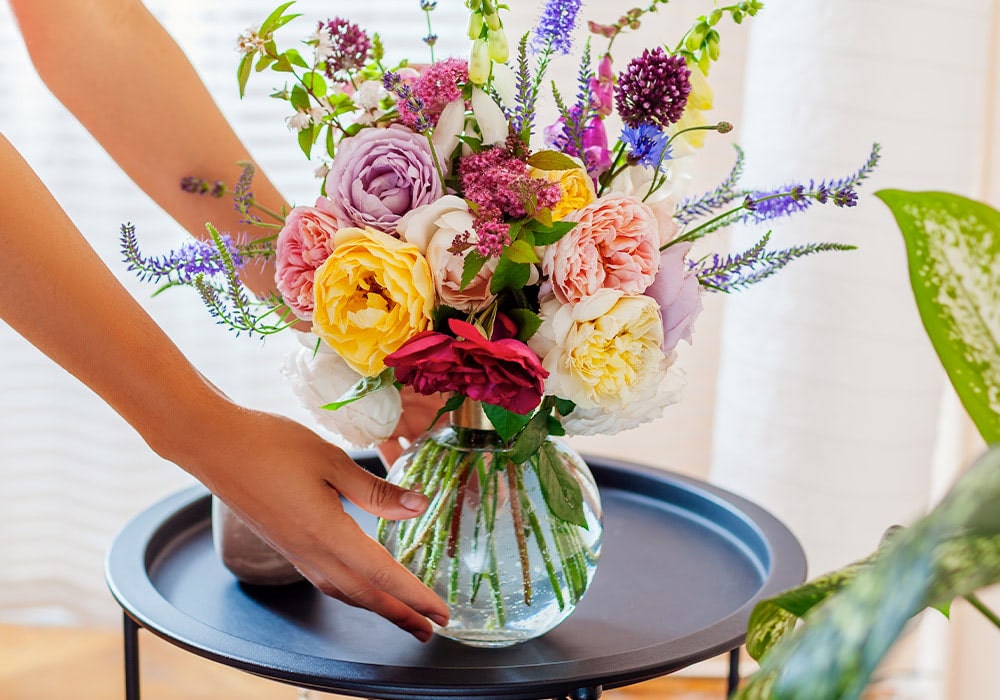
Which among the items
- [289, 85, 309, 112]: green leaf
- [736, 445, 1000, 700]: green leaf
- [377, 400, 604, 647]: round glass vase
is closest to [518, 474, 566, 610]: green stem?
[377, 400, 604, 647]: round glass vase

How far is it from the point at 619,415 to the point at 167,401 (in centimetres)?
32

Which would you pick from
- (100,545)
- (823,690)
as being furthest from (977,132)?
(100,545)

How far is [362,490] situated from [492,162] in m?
0.26

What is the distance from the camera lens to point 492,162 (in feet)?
2.22

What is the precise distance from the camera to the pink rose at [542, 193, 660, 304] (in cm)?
67

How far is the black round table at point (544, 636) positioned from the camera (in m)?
0.75

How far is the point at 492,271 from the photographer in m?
0.70

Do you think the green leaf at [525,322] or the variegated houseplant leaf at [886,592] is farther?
the green leaf at [525,322]

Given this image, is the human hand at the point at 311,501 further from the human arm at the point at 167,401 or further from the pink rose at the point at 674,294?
the pink rose at the point at 674,294

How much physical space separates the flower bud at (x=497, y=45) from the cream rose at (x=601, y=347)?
0.17 m

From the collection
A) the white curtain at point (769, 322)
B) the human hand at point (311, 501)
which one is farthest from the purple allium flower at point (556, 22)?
the white curtain at point (769, 322)

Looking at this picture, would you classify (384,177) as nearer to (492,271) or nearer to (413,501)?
(492,271)

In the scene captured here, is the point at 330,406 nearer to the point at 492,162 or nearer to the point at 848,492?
the point at 492,162

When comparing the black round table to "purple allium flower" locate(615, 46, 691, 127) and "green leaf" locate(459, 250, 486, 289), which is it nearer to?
"green leaf" locate(459, 250, 486, 289)
